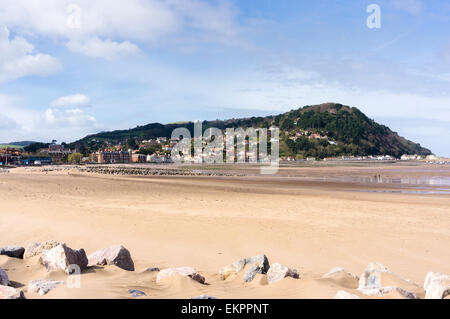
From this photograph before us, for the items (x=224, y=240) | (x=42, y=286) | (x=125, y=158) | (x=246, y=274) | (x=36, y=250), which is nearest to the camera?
(x=42, y=286)

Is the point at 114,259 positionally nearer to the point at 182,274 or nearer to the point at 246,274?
the point at 182,274

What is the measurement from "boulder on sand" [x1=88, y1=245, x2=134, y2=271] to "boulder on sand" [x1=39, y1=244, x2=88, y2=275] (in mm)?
391

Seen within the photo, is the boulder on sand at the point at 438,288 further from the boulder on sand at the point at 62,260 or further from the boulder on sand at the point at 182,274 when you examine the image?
the boulder on sand at the point at 62,260

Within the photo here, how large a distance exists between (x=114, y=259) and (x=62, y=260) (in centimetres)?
93

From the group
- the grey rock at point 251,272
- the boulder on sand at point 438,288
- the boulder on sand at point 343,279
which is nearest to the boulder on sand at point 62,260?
the grey rock at point 251,272

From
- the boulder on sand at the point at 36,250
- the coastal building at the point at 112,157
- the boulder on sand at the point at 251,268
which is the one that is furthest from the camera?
the coastal building at the point at 112,157

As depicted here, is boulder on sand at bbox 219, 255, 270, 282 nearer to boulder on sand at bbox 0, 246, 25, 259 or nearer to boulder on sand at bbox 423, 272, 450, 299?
boulder on sand at bbox 423, 272, 450, 299

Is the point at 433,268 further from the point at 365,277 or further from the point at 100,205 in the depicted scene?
the point at 100,205

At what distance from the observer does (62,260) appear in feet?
18.3

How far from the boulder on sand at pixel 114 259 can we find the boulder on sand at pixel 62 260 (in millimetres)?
391

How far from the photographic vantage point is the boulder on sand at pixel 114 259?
6.23m

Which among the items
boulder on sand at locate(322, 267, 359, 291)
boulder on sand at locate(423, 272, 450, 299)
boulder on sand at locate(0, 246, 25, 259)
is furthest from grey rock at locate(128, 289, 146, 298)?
boulder on sand at locate(423, 272, 450, 299)

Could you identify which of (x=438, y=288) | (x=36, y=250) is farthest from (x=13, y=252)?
(x=438, y=288)
